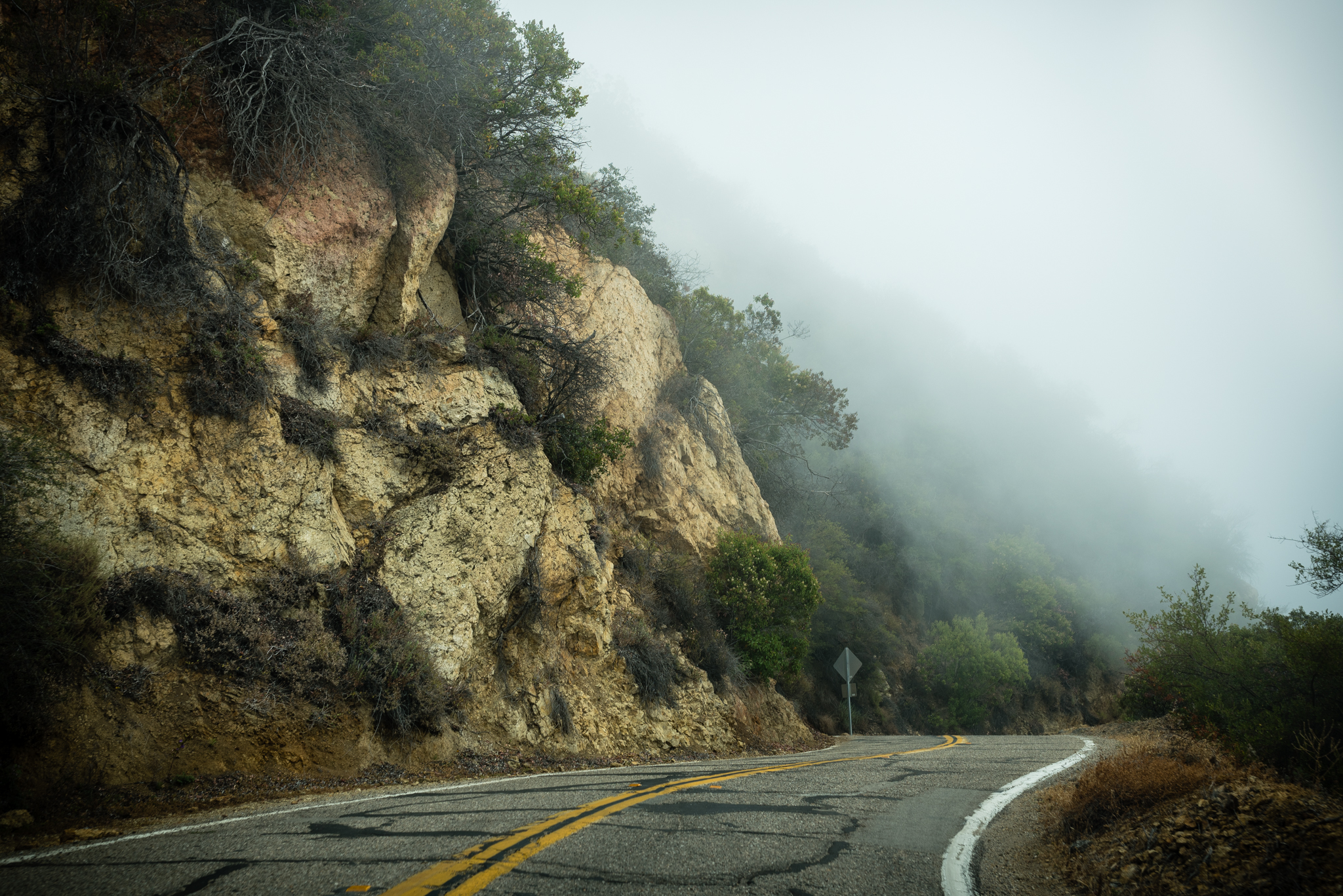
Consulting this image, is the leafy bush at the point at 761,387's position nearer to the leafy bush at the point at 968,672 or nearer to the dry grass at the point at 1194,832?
the leafy bush at the point at 968,672

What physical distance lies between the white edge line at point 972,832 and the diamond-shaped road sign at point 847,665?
11.3 meters

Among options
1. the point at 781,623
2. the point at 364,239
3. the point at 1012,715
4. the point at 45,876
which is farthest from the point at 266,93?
the point at 1012,715

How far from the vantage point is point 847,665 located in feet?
67.1

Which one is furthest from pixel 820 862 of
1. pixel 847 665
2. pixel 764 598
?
pixel 847 665

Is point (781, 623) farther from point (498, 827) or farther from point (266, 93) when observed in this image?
point (266, 93)

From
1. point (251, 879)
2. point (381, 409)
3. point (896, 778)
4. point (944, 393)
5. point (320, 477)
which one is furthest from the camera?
point (944, 393)

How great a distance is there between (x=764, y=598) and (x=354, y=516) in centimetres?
1035

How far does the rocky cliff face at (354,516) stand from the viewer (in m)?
7.35

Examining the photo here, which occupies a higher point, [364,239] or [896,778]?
[364,239]

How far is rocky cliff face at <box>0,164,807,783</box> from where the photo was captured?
7348mm

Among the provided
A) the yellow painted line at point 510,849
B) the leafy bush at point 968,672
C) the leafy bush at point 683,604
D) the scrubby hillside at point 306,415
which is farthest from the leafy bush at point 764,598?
the leafy bush at point 968,672

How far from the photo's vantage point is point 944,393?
95938mm

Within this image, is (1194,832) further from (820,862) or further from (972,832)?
(820,862)

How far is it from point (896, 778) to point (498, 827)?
5238 mm
